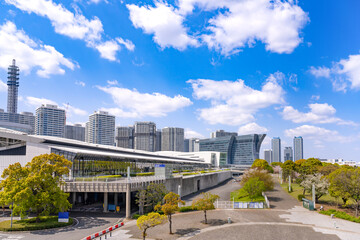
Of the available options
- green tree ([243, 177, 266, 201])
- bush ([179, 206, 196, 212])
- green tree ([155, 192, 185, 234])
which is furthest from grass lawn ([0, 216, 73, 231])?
green tree ([243, 177, 266, 201])

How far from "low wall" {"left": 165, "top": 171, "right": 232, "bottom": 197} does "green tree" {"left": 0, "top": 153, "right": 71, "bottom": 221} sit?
22.6 m

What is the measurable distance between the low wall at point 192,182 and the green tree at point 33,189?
22.6m

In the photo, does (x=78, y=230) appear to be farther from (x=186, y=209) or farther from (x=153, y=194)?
(x=186, y=209)

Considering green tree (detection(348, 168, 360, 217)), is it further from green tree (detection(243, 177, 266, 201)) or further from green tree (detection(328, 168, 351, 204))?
green tree (detection(243, 177, 266, 201))

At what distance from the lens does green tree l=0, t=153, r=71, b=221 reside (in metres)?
31.0

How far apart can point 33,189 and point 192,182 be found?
4270 centimetres

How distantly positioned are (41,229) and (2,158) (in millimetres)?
21934

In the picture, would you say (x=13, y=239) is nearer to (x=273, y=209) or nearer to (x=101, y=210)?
(x=101, y=210)

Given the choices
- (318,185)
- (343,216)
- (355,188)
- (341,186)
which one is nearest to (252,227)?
(343,216)

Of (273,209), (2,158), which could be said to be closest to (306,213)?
(273,209)

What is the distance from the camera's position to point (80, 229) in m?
31.4

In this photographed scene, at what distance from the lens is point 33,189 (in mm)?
33281

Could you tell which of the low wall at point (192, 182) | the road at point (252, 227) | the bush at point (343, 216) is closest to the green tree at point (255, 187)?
the road at point (252, 227)

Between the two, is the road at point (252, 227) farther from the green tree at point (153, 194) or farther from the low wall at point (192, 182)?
the low wall at point (192, 182)
